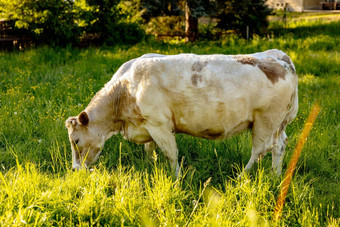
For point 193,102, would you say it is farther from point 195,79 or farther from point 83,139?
point 83,139

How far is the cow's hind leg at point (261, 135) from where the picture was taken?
4.60 m

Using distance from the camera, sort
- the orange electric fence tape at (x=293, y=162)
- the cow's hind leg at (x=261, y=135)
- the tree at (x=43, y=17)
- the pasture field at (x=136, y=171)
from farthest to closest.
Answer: the tree at (x=43, y=17), the cow's hind leg at (x=261, y=135), the orange electric fence tape at (x=293, y=162), the pasture field at (x=136, y=171)

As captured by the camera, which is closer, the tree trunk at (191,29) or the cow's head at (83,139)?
the cow's head at (83,139)

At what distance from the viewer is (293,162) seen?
5074 millimetres

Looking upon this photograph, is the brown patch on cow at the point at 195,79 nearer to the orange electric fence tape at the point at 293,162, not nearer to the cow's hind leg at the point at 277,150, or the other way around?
the cow's hind leg at the point at 277,150

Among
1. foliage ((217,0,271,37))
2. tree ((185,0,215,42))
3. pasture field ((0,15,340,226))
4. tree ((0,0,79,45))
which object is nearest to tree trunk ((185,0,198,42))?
tree ((185,0,215,42))

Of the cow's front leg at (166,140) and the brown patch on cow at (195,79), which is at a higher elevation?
the brown patch on cow at (195,79)

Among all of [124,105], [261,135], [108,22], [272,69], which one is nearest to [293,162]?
[261,135]

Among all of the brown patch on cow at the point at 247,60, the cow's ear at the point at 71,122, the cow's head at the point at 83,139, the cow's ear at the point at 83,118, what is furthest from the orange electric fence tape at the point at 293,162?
the cow's ear at the point at 71,122

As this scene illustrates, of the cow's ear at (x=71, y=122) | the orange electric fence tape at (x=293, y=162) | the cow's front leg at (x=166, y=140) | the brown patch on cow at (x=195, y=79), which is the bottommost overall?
the orange electric fence tape at (x=293, y=162)

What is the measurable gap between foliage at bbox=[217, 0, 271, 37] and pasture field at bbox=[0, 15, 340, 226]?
4.86 meters

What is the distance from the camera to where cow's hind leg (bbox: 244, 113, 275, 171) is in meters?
4.60

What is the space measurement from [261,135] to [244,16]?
11673 millimetres

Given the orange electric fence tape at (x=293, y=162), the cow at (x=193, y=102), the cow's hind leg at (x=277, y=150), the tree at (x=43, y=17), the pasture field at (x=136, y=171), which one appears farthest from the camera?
the tree at (x=43, y=17)
